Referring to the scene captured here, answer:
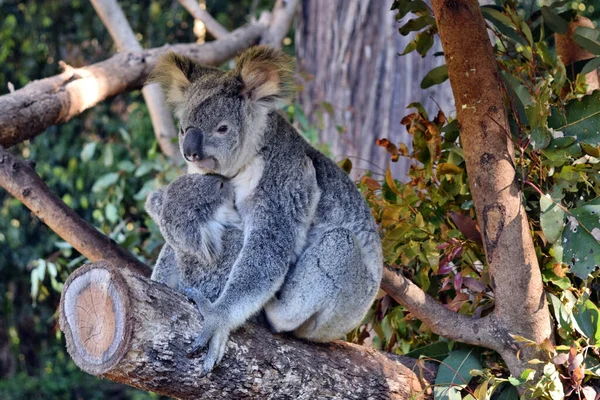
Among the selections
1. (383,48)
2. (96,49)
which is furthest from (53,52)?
(383,48)

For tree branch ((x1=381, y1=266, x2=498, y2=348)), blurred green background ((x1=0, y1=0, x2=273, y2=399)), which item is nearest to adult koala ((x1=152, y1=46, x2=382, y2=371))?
tree branch ((x1=381, y1=266, x2=498, y2=348))

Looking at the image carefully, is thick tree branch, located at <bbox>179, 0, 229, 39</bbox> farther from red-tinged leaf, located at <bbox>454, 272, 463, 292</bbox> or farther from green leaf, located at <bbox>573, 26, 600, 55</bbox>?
red-tinged leaf, located at <bbox>454, 272, 463, 292</bbox>

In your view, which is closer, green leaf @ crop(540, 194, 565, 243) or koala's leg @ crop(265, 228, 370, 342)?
green leaf @ crop(540, 194, 565, 243)

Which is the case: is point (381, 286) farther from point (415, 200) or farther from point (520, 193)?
point (520, 193)

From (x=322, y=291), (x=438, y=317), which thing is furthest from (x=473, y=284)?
(x=322, y=291)

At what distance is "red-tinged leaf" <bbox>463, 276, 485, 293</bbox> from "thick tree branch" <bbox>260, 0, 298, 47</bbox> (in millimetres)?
3243

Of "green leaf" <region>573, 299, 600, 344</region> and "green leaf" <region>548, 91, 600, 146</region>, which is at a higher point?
"green leaf" <region>548, 91, 600, 146</region>

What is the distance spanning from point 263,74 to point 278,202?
56 centimetres

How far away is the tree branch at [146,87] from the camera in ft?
17.7

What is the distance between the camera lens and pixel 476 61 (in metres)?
2.82

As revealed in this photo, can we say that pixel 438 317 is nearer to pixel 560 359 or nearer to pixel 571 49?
pixel 560 359

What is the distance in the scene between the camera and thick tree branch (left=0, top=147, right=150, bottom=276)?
10.3 feet

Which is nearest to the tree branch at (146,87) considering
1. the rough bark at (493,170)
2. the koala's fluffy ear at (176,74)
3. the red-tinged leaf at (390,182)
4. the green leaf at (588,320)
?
the koala's fluffy ear at (176,74)

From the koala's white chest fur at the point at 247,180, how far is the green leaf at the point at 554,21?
56.9 inches
